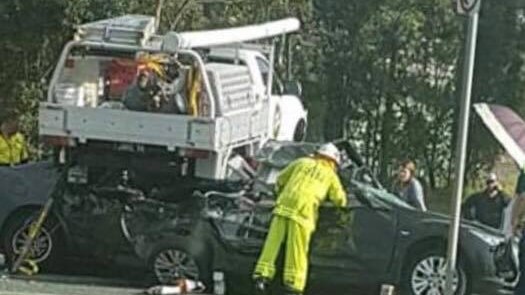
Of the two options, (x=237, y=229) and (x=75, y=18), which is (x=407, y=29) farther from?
(x=237, y=229)

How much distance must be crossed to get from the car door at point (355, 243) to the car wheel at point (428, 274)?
0.26 m

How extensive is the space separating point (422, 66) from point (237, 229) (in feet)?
60.0

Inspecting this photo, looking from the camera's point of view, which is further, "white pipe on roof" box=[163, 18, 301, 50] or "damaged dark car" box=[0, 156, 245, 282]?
"white pipe on roof" box=[163, 18, 301, 50]

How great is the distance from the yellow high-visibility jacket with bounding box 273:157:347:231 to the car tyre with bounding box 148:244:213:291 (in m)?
1.29

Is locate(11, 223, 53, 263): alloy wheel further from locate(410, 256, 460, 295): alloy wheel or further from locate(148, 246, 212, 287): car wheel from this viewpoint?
locate(410, 256, 460, 295): alloy wheel

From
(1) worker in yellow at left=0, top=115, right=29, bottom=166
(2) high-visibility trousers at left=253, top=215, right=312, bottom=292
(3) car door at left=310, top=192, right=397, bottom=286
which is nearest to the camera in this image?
(2) high-visibility trousers at left=253, top=215, right=312, bottom=292

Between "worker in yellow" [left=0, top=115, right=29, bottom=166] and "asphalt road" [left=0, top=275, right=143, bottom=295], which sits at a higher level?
"worker in yellow" [left=0, top=115, right=29, bottom=166]

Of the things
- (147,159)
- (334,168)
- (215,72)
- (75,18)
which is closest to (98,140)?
(147,159)

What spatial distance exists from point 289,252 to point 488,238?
2.10m

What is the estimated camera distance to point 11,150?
63.3 ft

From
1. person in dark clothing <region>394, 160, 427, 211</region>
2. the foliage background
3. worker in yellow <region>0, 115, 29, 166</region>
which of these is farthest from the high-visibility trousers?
the foliage background

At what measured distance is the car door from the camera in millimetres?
14742

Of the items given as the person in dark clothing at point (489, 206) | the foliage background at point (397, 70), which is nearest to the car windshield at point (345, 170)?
the person in dark clothing at point (489, 206)

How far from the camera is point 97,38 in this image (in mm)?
16438
